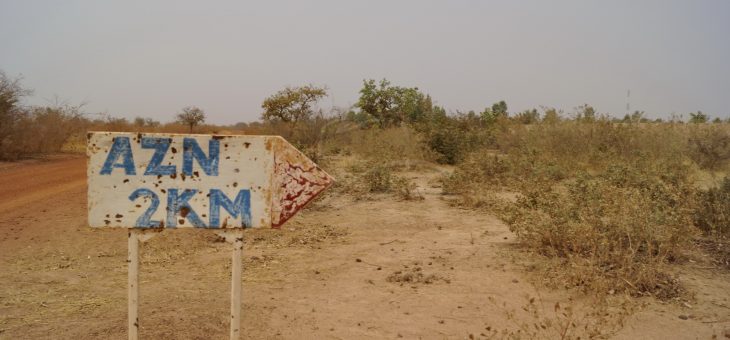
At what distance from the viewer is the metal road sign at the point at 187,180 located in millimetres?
2816

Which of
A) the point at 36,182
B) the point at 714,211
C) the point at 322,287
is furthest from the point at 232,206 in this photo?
the point at 36,182

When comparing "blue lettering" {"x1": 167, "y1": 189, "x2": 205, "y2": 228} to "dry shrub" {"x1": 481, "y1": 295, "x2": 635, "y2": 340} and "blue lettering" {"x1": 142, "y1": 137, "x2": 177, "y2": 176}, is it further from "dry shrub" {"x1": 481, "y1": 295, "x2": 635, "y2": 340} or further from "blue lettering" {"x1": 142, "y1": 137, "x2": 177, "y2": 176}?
"dry shrub" {"x1": 481, "y1": 295, "x2": 635, "y2": 340}

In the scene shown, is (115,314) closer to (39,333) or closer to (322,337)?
(39,333)

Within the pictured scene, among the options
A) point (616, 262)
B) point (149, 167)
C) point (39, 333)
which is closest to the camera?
point (149, 167)

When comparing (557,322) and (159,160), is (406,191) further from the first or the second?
(159,160)

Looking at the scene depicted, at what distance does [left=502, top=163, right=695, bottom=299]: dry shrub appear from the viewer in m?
4.54

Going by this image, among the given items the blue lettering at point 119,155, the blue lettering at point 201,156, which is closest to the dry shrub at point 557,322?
the blue lettering at point 201,156

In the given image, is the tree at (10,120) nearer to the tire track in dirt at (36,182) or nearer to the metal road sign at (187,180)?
the tire track in dirt at (36,182)

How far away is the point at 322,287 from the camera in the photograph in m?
4.84

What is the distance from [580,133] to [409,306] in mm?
11108

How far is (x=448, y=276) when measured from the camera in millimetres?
5055

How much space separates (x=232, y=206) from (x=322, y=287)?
214cm

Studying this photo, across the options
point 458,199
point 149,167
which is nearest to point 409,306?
point 149,167

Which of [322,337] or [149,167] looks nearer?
[149,167]
